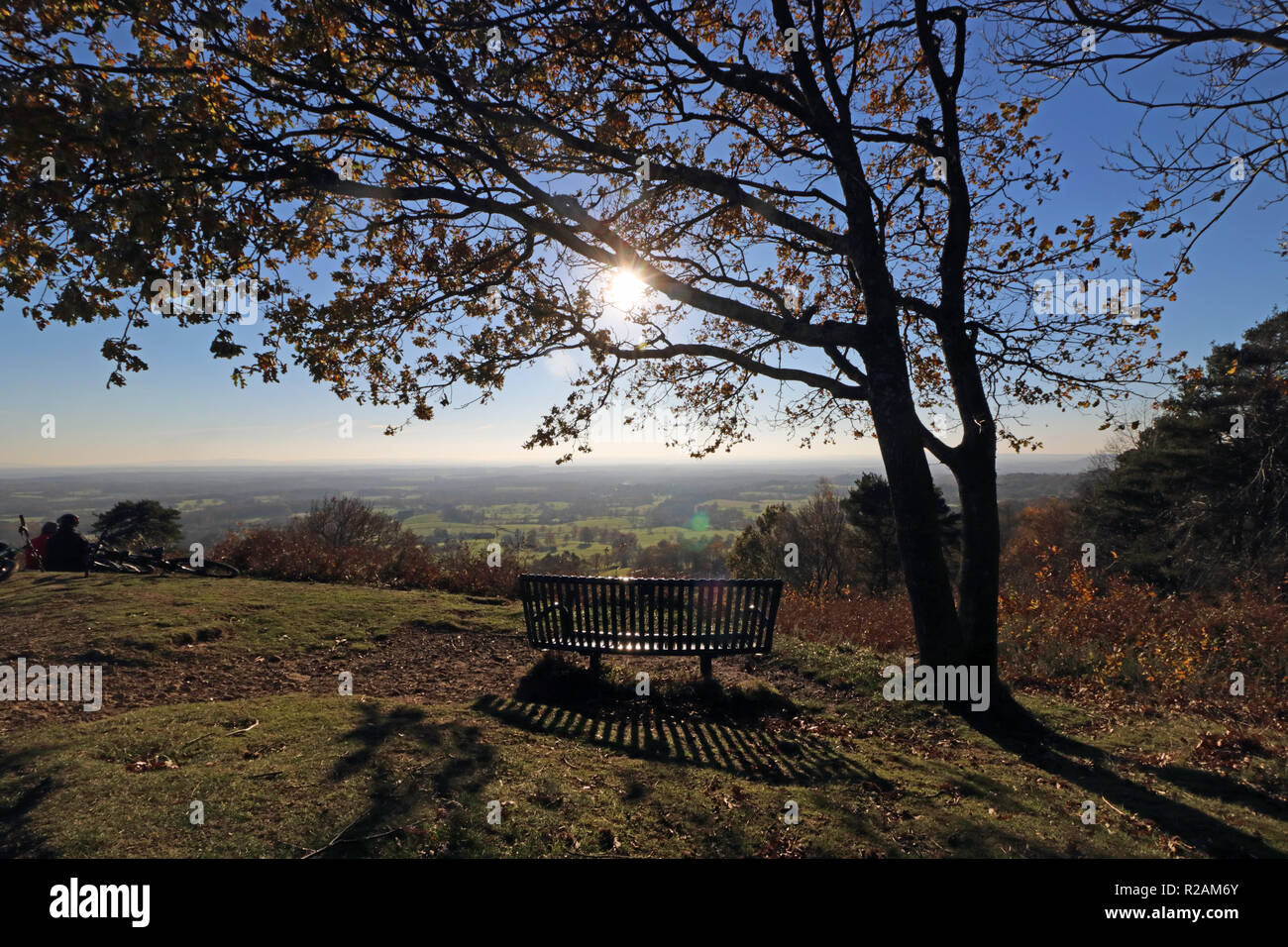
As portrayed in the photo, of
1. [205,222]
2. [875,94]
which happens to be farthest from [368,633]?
[875,94]

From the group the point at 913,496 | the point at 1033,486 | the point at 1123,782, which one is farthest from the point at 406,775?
the point at 1033,486

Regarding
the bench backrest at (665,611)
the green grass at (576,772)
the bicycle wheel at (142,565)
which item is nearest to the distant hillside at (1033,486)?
the bench backrest at (665,611)

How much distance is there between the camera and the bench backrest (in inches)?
251

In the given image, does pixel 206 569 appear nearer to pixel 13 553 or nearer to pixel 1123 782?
pixel 13 553

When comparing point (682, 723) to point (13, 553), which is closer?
point (682, 723)

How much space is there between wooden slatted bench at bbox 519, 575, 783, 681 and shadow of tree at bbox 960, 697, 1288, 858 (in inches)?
84.8

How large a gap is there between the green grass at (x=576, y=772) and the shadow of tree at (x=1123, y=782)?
0.07ft

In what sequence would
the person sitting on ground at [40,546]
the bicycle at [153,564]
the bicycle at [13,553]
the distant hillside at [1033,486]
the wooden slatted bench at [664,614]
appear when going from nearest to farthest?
the wooden slatted bench at [664,614] < the bicycle at [13,553] < the bicycle at [153,564] < the person sitting on ground at [40,546] < the distant hillside at [1033,486]

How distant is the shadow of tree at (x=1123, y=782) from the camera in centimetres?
339

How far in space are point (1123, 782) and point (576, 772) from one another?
382 cm

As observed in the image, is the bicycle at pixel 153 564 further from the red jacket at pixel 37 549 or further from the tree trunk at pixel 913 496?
the tree trunk at pixel 913 496

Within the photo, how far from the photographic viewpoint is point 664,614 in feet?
21.2

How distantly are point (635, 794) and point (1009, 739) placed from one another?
361cm
